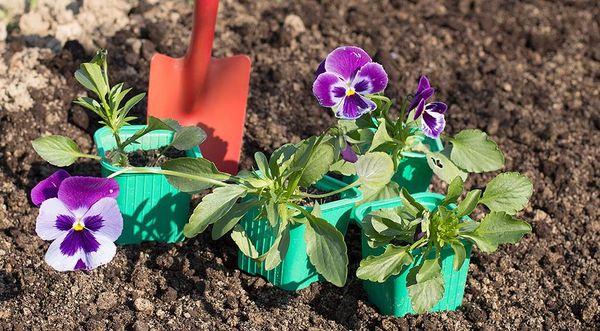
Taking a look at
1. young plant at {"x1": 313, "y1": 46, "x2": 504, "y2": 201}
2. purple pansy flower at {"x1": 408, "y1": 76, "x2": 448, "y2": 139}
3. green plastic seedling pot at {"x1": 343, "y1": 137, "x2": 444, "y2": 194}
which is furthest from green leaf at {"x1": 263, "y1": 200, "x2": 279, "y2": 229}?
green plastic seedling pot at {"x1": 343, "y1": 137, "x2": 444, "y2": 194}

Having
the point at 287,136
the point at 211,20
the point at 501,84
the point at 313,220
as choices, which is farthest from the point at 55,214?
the point at 501,84

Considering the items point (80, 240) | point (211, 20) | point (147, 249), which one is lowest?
point (147, 249)

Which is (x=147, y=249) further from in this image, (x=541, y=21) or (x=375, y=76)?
(x=541, y=21)

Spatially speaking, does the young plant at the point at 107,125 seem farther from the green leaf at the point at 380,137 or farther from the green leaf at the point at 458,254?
Answer: the green leaf at the point at 458,254

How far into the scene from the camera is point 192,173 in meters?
2.64

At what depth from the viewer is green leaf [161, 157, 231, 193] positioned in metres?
2.62

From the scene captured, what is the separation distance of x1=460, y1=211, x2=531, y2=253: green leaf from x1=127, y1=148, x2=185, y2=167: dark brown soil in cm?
84

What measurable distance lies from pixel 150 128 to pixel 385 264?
0.67 meters

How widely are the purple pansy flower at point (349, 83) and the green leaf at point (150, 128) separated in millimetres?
382

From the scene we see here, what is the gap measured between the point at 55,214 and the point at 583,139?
6.18 ft

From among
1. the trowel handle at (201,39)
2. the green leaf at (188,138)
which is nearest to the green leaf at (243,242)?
the green leaf at (188,138)

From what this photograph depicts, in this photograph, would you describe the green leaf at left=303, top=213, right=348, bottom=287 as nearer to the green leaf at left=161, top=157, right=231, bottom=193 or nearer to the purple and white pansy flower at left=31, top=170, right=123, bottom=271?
the green leaf at left=161, top=157, right=231, bottom=193

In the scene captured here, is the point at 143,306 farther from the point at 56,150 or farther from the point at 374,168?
the point at 374,168

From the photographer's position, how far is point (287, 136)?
3.44 m
